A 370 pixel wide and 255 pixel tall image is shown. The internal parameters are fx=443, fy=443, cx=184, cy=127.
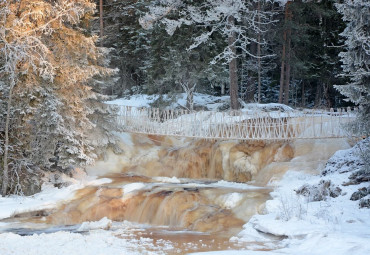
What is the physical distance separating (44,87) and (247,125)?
623 centimetres

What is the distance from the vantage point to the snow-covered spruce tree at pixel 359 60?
30.0 ft

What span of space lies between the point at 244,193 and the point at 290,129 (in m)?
4.16

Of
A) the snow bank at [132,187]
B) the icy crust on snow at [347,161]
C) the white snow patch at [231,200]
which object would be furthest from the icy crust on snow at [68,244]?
the icy crust on snow at [347,161]

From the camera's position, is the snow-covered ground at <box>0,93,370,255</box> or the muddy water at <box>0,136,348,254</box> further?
the muddy water at <box>0,136,348,254</box>

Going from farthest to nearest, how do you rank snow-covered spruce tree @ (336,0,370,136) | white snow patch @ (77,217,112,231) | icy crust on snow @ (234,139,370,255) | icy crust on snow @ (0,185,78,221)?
icy crust on snow @ (0,185,78,221)
white snow patch @ (77,217,112,231)
snow-covered spruce tree @ (336,0,370,136)
icy crust on snow @ (234,139,370,255)

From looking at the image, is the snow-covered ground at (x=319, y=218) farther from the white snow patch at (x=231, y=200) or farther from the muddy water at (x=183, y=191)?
the white snow patch at (x=231, y=200)

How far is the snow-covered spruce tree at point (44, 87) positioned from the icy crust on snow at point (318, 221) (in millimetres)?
5703

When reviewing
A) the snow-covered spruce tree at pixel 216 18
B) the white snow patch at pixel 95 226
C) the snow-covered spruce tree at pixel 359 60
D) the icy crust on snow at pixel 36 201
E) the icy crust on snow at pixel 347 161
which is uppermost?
the snow-covered spruce tree at pixel 216 18

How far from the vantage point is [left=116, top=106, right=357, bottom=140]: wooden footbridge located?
13.1 metres

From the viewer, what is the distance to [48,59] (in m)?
12.2

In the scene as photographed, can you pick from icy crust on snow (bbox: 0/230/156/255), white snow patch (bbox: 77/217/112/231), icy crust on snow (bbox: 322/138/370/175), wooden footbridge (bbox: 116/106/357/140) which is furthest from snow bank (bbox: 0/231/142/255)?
wooden footbridge (bbox: 116/106/357/140)

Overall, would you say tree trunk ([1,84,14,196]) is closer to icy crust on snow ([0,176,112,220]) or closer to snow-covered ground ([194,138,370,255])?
icy crust on snow ([0,176,112,220])

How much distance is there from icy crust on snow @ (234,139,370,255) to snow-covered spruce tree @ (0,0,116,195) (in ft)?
18.7

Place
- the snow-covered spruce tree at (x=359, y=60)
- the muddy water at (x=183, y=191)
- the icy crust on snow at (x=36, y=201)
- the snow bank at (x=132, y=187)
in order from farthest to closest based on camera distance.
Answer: the snow bank at (x=132, y=187), the icy crust on snow at (x=36, y=201), the muddy water at (x=183, y=191), the snow-covered spruce tree at (x=359, y=60)
